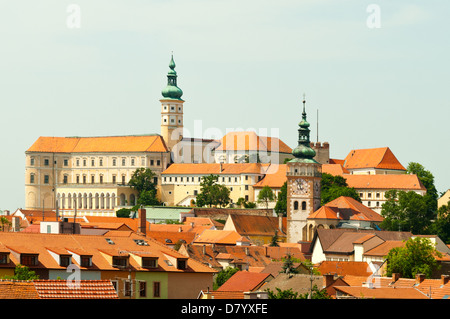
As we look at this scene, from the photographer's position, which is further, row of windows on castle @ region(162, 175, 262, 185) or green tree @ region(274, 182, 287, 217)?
row of windows on castle @ region(162, 175, 262, 185)

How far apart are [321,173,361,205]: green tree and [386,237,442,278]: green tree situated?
196ft

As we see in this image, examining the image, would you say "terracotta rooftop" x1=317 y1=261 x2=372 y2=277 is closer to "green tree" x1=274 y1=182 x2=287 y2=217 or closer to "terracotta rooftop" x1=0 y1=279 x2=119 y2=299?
"green tree" x1=274 y1=182 x2=287 y2=217

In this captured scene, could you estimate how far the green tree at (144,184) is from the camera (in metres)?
161

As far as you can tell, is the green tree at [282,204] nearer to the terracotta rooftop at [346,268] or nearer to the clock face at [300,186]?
the clock face at [300,186]

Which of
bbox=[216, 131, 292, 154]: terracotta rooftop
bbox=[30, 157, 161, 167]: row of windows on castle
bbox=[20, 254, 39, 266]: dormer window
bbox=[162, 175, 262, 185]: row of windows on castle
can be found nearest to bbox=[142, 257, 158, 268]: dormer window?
bbox=[20, 254, 39, 266]: dormer window

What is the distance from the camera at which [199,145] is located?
180875 mm

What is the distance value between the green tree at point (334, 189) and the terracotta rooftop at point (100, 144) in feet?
133

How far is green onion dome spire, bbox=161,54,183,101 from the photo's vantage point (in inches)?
7077

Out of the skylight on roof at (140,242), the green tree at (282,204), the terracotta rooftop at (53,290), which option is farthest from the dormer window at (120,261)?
the green tree at (282,204)

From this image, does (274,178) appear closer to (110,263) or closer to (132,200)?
(132,200)

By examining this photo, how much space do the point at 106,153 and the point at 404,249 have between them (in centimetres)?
11375

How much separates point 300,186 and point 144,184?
51234 mm

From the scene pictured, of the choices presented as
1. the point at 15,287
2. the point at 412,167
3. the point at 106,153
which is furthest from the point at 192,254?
the point at 106,153

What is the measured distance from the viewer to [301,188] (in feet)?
392
